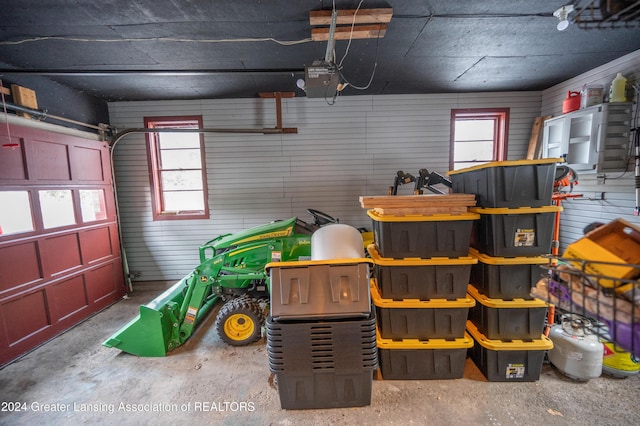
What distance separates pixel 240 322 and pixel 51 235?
8.02 feet

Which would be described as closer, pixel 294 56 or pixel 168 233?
pixel 294 56

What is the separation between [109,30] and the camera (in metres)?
2.18

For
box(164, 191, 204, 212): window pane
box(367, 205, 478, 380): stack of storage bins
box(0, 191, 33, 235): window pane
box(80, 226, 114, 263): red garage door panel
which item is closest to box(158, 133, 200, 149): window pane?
box(164, 191, 204, 212): window pane

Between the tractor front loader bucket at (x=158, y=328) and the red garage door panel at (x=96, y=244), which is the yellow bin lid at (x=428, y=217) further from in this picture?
the red garage door panel at (x=96, y=244)

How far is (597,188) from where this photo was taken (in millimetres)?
2971

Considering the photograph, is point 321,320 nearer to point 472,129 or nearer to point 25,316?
point 25,316

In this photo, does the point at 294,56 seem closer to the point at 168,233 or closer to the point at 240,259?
the point at 240,259

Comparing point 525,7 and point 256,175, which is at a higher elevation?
point 525,7

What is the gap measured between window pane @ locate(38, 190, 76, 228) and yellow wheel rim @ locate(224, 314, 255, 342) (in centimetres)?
242

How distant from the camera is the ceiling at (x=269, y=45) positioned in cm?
196

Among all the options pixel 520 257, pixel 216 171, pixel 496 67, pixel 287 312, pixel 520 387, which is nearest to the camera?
pixel 287 312

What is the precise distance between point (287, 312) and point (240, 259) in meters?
1.33

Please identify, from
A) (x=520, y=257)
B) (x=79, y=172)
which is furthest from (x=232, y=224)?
(x=520, y=257)

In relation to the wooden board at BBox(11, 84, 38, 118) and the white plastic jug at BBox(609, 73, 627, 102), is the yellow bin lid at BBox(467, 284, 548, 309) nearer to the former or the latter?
the white plastic jug at BBox(609, 73, 627, 102)
